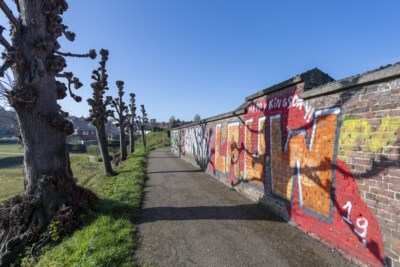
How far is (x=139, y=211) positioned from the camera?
20.2ft

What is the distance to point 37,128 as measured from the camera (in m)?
5.61

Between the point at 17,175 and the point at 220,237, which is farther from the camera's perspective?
the point at 17,175

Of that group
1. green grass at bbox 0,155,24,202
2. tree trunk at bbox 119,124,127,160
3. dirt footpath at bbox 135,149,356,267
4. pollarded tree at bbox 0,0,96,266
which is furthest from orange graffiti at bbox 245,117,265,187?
green grass at bbox 0,155,24,202

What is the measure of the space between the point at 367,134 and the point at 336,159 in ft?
2.29

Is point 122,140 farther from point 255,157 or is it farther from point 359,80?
point 359,80

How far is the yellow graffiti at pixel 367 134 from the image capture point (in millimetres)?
3137

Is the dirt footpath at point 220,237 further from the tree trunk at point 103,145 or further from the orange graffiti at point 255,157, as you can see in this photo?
the tree trunk at point 103,145

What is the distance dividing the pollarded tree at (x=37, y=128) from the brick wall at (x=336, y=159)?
4835 millimetres

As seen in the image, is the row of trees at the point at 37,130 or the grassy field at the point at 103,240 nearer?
the grassy field at the point at 103,240

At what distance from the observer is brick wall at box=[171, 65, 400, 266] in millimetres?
3184

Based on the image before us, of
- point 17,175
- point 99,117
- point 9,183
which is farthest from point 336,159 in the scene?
point 17,175

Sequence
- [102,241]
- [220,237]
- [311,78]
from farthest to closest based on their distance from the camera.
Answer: [311,78], [220,237], [102,241]

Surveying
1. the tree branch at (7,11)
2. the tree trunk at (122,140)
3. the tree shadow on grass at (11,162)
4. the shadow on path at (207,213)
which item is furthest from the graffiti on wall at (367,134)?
the tree shadow on grass at (11,162)

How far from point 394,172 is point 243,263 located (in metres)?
→ 2.41
